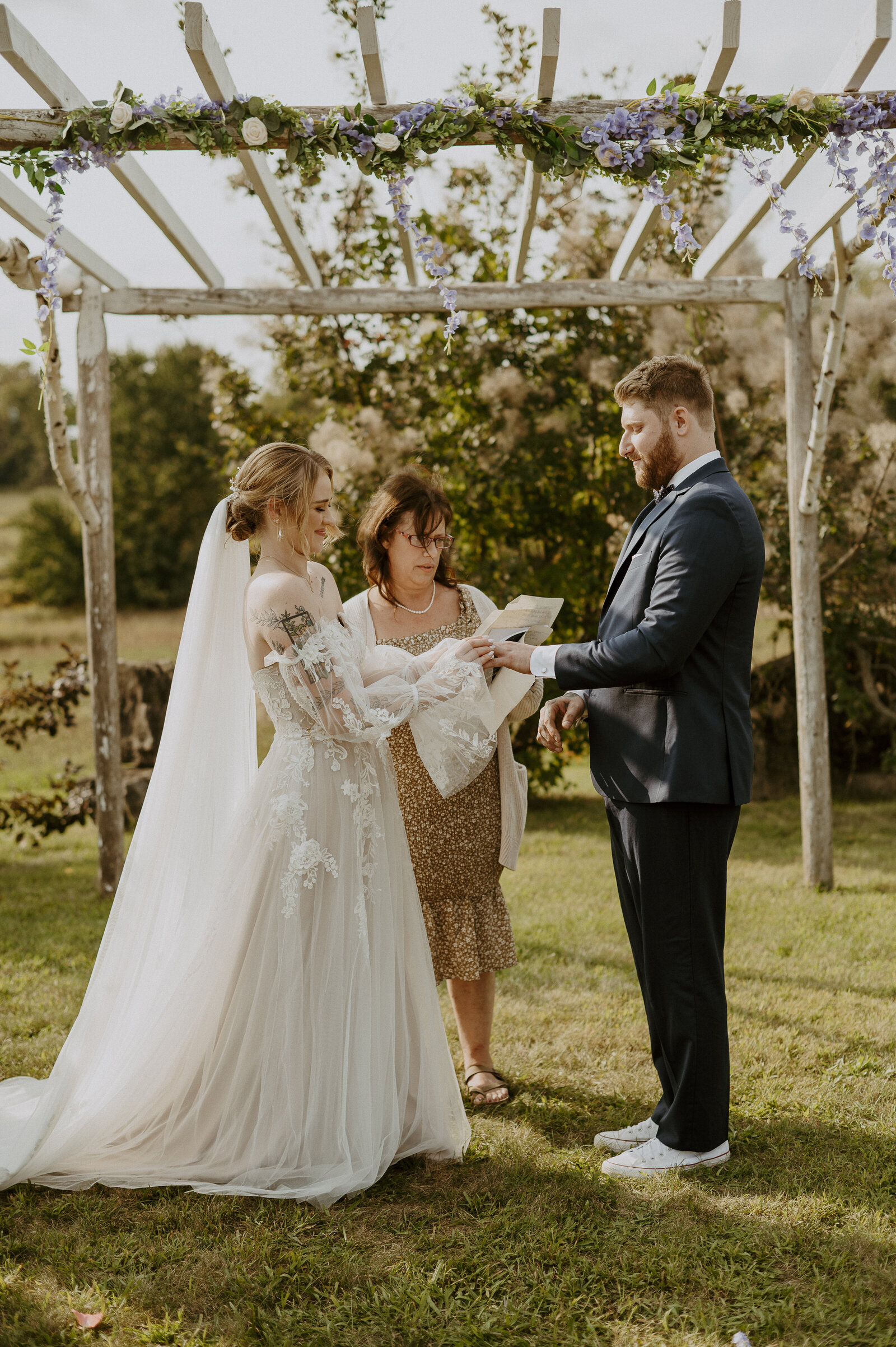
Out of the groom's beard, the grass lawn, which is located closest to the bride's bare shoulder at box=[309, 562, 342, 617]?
the groom's beard

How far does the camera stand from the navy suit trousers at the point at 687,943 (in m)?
2.74

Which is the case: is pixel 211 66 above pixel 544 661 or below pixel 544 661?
above

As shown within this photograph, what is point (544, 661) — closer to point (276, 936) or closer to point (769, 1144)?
point (276, 936)

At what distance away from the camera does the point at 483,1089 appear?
11.0 ft

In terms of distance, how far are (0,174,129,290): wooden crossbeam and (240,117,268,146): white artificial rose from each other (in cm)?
127

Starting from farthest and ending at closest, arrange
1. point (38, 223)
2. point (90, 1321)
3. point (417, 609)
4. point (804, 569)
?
point (804, 569)
point (38, 223)
point (417, 609)
point (90, 1321)

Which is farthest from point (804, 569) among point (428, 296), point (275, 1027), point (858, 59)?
point (275, 1027)

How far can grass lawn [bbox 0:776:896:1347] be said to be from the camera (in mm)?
2217

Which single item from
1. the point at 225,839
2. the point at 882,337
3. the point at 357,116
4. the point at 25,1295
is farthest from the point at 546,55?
the point at 882,337

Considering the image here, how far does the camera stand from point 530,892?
604cm

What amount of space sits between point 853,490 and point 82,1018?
23.6 ft

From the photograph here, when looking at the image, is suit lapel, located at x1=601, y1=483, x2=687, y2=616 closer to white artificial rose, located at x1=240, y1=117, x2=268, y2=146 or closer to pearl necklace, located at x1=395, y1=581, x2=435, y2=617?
pearl necklace, located at x1=395, y1=581, x2=435, y2=617

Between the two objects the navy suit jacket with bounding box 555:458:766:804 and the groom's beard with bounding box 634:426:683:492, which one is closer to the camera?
the navy suit jacket with bounding box 555:458:766:804

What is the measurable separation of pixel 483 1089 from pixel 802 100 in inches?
122
